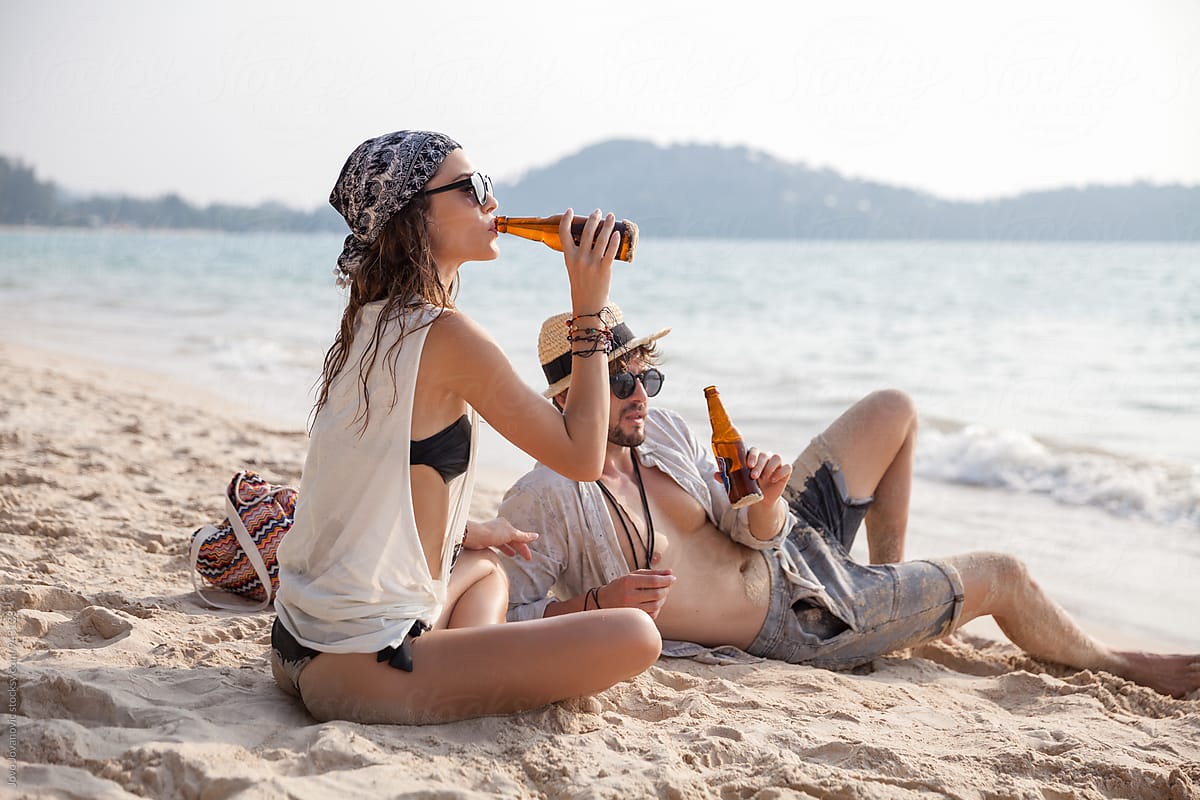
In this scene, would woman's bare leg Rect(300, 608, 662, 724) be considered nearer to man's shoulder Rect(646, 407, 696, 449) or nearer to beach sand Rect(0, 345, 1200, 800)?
beach sand Rect(0, 345, 1200, 800)

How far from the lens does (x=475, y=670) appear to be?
8.32 feet

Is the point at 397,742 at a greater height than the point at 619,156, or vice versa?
the point at 619,156

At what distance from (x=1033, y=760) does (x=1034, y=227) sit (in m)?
49.0

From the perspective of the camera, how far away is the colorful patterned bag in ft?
12.1

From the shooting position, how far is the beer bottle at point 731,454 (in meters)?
3.34

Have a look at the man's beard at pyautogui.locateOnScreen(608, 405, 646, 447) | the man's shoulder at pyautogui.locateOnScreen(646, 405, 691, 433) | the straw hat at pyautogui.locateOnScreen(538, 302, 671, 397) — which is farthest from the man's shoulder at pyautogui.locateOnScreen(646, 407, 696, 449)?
the straw hat at pyautogui.locateOnScreen(538, 302, 671, 397)

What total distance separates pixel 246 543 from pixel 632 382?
151 cm

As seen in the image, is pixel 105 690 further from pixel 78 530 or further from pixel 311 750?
pixel 78 530

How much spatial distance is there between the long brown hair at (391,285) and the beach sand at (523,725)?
2.62 feet

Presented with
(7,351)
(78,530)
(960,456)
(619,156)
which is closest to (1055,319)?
(960,456)

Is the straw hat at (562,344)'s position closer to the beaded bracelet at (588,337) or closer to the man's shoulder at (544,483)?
the man's shoulder at (544,483)

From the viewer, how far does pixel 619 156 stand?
1810 inches

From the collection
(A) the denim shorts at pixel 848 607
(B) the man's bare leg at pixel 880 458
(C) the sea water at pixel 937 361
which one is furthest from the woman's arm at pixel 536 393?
(C) the sea water at pixel 937 361

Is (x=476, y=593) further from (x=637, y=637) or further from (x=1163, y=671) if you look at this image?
(x=1163, y=671)
